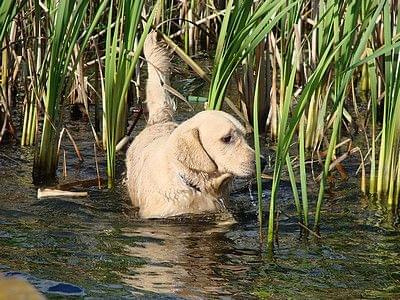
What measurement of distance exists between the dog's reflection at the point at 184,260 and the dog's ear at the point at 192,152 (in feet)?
1.26

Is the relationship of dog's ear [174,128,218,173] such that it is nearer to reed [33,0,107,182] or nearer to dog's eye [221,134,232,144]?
dog's eye [221,134,232,144]

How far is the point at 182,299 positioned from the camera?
14.3 ft

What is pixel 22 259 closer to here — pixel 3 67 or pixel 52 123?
pixel 52 123

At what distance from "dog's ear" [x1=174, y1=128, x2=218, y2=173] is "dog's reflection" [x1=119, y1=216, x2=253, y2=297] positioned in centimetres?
39

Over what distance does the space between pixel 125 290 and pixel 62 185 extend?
233cm

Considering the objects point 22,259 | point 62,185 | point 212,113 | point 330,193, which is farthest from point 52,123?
point 330,193

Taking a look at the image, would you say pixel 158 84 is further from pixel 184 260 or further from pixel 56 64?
pixel 184 260

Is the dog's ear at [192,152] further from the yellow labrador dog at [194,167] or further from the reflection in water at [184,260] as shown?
the reflection in water at [184,260]

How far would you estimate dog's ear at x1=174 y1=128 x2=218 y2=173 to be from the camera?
19.3ft

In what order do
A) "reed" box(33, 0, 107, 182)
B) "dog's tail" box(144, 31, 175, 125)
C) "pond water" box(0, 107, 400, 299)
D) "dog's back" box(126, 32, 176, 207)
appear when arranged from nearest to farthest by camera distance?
"pond water" box(0, 107, 400, 299)
"reed" box(33, 0, 107, 182)
"dog's back" box(126, 32, 176, 207)
"dog's tail" box(144, 31, 175, 125)

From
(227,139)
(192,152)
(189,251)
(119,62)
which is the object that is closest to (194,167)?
(192,152)

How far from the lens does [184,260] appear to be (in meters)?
5.17

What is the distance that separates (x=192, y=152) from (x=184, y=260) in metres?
0.93

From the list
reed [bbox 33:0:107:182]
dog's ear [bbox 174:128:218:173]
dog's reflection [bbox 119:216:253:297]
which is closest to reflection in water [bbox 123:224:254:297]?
dog's reflection [bbox 119:216:253:297]
